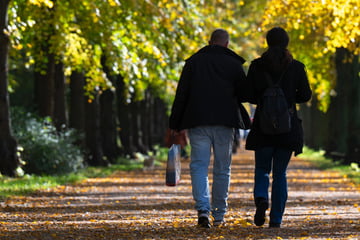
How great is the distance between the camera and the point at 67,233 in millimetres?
10094

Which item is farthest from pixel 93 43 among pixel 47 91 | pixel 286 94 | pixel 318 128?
pixel 318 128

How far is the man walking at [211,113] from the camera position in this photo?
1048 cm

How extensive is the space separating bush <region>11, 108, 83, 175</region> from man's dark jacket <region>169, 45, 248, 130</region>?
11.0 meters

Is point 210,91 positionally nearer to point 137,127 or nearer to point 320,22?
point 320,22

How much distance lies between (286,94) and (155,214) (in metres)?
3.27

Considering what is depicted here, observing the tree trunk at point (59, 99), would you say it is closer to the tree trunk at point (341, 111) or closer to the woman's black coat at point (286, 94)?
the tree trunk at point (341, 111)

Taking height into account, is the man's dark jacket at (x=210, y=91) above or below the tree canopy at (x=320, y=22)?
below

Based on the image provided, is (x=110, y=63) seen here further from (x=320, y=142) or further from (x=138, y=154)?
(x=320, y=142)

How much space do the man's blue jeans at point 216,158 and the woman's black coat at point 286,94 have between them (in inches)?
11.2

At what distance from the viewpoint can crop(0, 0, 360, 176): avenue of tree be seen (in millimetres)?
20016

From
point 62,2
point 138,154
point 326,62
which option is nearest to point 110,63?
point 62,2

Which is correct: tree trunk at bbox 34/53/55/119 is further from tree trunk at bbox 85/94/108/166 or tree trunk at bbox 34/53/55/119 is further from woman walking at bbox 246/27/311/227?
woman walking at bbox 246/27/311/227

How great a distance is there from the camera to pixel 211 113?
34.4ft

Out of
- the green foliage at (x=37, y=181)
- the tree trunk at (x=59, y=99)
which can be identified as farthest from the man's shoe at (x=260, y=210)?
the tree trunk at (x=59, y=99)
